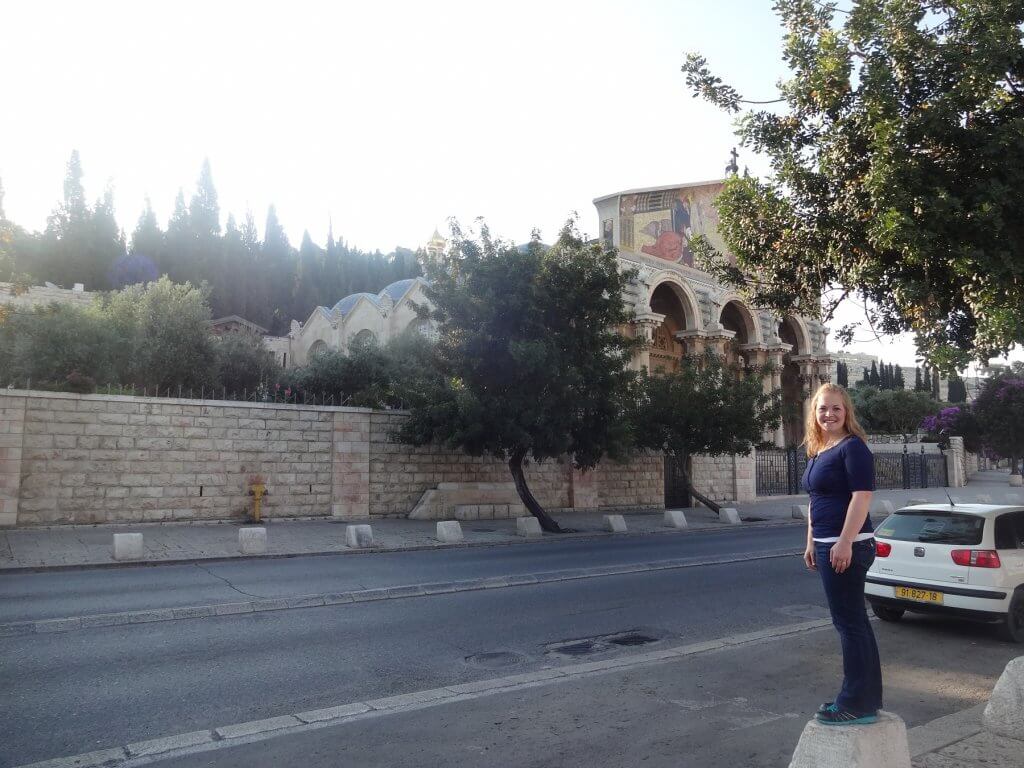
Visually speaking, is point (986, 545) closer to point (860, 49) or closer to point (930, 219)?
point (930, 219)

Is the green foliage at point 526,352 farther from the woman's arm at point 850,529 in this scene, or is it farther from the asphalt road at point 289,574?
the woman's arm at point 850,529

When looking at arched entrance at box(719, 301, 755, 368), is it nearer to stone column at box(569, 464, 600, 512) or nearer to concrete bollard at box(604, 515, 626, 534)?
stone column at box(569, 464, 600, 512)

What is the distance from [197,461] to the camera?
17.8m

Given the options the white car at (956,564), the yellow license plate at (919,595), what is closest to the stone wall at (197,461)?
the white car at (956,564)

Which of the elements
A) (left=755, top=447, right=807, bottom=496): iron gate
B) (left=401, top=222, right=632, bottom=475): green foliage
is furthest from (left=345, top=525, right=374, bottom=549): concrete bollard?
(left=755, top=447, right=807, bottom=496): iron gate

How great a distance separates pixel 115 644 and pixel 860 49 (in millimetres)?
9642

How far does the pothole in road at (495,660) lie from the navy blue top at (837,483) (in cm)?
Answer: 332

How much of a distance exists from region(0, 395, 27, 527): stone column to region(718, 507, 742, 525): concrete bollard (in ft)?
61.3

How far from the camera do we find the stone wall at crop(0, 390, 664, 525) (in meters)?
16.1

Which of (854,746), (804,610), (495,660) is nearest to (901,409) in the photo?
(804,610)

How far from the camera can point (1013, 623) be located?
7363mm

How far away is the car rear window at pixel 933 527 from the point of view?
7.59 meters

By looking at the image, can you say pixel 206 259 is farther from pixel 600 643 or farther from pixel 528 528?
pixel 600 643

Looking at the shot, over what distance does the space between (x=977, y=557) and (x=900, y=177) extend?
12.4 feet
